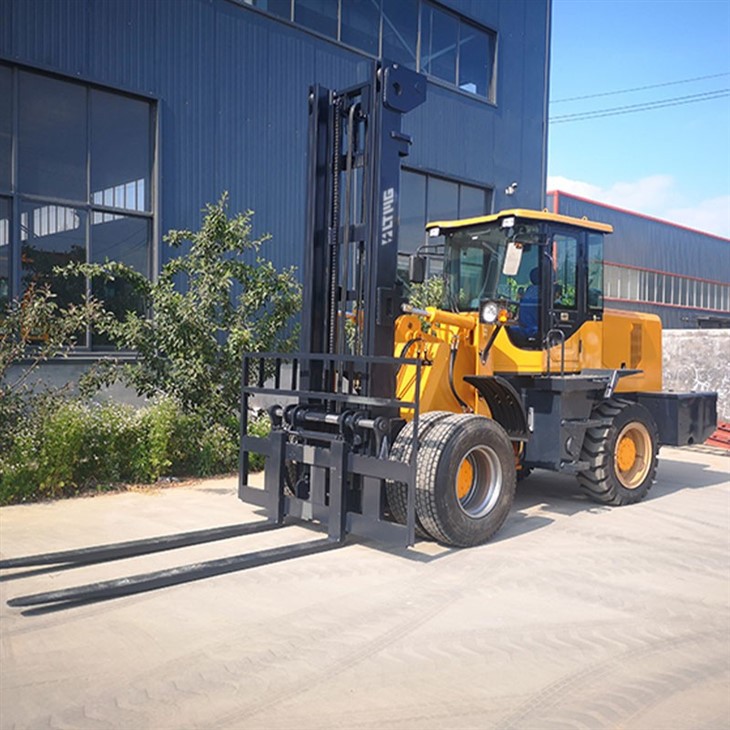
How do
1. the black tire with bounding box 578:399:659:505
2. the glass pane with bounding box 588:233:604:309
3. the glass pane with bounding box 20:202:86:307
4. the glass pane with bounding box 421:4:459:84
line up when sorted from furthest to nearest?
1. the glass pane with bounding box 421:4:459:84
2. the glass pane with bounding box 20:202:86:307
3. the glass pane with bounding box 588:233:604:309
4. the black tire with bounding box 578:399:659:505

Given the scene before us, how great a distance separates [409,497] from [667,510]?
163 inches

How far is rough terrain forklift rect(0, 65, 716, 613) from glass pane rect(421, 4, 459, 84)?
32.9 feet

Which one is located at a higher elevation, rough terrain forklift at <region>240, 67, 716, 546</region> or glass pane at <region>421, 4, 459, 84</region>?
glass pane at <region>421, 4, 459, 84</region>

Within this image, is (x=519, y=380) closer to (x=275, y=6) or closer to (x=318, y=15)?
(x=275, y=6)

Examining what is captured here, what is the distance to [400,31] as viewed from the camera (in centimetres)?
1633

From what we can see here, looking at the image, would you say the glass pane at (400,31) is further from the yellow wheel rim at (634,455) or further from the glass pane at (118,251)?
the yellow wheel rim at (634,455)

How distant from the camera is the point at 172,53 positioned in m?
12.7

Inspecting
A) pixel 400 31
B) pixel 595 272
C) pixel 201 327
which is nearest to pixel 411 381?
pixel 595 272

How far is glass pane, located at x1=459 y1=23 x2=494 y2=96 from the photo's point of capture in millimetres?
17844

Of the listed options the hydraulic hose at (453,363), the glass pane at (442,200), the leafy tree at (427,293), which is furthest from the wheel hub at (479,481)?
the glass pane at (442,200)

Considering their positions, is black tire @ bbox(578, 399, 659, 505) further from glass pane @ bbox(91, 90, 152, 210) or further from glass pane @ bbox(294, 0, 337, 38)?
glass pane @ bbox(294, 0, 337, 38)

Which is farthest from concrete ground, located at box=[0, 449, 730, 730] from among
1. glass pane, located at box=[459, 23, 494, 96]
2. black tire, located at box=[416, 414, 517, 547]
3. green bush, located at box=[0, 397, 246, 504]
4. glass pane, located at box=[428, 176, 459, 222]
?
glass pane, located at box=[459, 23, 494, 96]

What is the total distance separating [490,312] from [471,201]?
11879mm

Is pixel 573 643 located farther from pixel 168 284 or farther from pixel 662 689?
pixel 168 284
